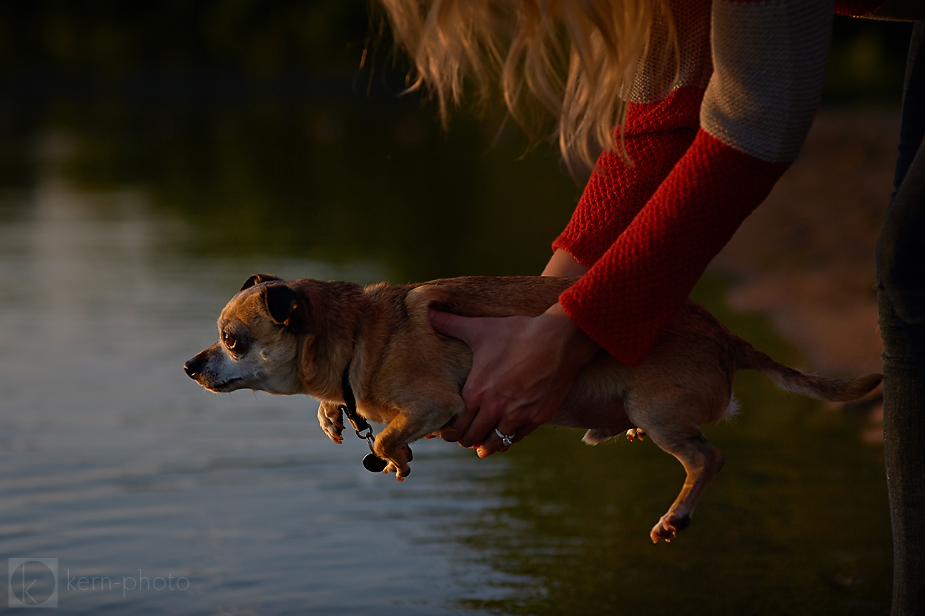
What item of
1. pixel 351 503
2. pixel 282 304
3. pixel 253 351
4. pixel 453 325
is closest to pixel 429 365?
pixel 453 325

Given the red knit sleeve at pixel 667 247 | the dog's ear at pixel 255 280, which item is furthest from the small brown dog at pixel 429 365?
the red knit sleeve at pixel 667 247

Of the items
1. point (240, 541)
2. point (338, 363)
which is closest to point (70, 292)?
point (240, 541)

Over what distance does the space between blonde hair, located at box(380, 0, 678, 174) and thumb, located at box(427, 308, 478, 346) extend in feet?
1.80

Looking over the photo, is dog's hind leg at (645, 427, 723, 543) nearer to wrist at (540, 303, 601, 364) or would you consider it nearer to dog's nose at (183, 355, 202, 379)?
wrist at (540, 303, 601, 364)

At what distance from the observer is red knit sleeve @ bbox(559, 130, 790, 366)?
2.37 meters

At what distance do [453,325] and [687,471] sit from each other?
748mm

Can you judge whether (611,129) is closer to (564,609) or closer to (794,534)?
(564,609)

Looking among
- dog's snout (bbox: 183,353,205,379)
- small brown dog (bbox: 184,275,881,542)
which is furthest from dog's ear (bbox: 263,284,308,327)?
dog's snout (bbox: 183,353,205,379)

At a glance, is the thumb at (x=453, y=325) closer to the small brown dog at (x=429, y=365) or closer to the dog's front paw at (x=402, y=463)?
the small brown dog at (x=429, y=365)

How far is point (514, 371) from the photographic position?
2.74 metres

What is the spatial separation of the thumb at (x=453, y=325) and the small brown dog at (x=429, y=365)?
0.9 inches

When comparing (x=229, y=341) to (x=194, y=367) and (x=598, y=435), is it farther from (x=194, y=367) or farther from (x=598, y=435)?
(x=598, y=435)

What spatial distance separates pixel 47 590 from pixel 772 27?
4300 mm

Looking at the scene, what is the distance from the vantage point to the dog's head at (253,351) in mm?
3135
